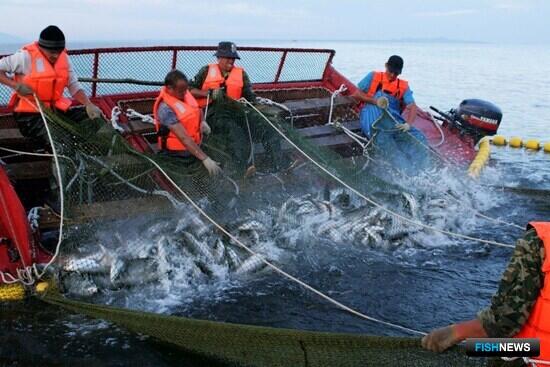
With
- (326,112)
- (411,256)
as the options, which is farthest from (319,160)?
(326,112)

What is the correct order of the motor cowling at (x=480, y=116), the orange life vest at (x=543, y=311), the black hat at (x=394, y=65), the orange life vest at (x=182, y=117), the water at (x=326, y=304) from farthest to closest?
the motor cowling at (x=480, y=116)
the black hat at (x=394, y=65)
the orange life vest at (x=182, y=117)
the water at (x=326, y=304)
the orange life vest at (x=543, y=311)

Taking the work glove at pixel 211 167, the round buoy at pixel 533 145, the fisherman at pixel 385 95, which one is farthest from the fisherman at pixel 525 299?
the round buoy at pixel 533 145

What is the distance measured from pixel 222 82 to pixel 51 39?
2.87 m

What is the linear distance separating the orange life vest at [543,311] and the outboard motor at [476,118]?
1027 cm

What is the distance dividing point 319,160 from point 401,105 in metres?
3.96

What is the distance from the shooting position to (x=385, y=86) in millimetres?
11039

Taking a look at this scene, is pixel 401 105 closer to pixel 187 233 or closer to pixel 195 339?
pixel 187 233

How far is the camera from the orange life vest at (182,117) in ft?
25.1

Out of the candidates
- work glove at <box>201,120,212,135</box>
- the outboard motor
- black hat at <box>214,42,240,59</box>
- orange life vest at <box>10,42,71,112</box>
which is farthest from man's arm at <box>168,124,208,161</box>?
the outboard motor

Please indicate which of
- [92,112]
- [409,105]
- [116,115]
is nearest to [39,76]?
[92,112]

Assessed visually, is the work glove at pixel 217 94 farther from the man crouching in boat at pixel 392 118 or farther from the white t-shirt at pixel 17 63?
the man crouching in boat at pixel 392 118

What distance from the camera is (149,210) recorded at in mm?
6941

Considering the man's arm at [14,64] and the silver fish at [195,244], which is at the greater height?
the man's arm at [14,64]

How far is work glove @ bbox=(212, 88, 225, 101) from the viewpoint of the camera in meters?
8.73
